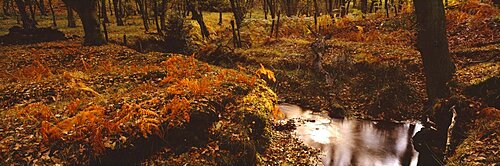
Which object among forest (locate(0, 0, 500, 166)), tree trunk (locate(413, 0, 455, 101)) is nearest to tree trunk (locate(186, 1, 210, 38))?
forest (locate(0, 0, 500, 166))

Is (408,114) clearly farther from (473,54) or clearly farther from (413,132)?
(473,54)

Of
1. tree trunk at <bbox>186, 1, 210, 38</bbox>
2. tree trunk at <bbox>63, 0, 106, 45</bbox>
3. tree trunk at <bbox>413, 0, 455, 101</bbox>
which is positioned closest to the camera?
tree trunk at <bbox>413, 0, 455, 101</bbox>

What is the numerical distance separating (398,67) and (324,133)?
6.21m

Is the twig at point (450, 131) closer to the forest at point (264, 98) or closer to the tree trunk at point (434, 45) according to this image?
the forest at point (264, 98)

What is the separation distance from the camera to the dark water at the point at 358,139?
1099cm

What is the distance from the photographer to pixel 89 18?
60.0ft

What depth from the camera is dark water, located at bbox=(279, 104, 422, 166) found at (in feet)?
36.1

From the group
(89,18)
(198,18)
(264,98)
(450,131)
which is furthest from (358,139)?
(198,18)

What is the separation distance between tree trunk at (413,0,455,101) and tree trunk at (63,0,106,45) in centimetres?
1642

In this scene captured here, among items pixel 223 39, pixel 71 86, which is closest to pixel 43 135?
pixel 71 86

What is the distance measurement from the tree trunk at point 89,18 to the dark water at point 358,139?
40.2 feet

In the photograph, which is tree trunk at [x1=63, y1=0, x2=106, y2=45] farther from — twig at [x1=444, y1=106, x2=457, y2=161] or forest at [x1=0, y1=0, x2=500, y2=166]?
twig at [x1=444, y1=106, x2=457, y2=161]

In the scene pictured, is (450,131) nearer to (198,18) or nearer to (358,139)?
(358,139)

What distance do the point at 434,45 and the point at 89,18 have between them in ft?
56.7
